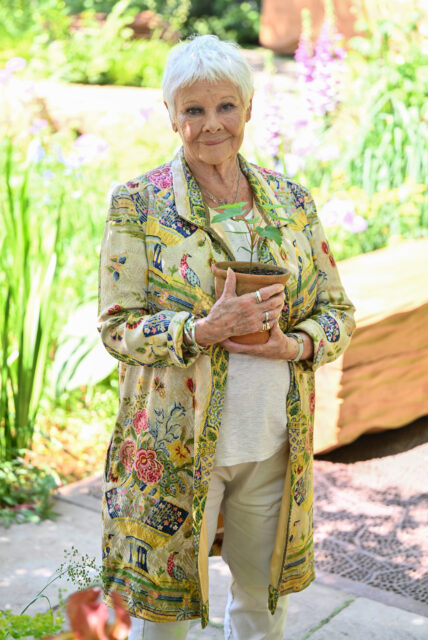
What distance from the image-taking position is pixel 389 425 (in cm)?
385

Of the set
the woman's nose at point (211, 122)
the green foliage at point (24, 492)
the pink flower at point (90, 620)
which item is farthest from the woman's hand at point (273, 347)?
the green foliage at point (24, 492)

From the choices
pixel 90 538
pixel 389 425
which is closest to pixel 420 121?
pixel 389 425

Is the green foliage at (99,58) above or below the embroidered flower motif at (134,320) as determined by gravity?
above

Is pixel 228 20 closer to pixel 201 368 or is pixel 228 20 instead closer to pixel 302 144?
pixel 302 144

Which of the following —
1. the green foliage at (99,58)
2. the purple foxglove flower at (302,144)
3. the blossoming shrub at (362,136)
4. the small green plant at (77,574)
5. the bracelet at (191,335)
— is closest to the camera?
the small green plant at (77,574)

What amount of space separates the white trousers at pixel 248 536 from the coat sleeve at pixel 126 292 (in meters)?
0.35

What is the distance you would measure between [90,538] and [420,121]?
407cm

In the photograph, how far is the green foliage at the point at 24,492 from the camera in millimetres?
3253

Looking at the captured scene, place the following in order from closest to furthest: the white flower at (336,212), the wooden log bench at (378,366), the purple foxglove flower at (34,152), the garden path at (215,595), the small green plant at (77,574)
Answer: the small green plant at (77,574) → the garden path at (215,595) → the wooden log bench at (378,366) → the purple foxglove flower at (34,152) → the white flower at (336,212)

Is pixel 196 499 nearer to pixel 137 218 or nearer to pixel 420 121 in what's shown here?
pixel 137 218

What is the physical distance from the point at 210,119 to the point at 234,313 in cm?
46

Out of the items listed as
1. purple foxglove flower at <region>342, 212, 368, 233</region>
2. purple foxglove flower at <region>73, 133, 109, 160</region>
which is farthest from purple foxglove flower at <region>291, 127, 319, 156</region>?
purple foxglove flower at <region>73, 133, 109, 160</region>

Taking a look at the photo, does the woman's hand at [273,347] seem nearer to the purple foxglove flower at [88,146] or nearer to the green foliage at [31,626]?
the green foliage at [31,626]

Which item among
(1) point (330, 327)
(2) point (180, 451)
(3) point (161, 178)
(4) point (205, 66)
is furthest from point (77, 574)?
(4) point (205, 66)
